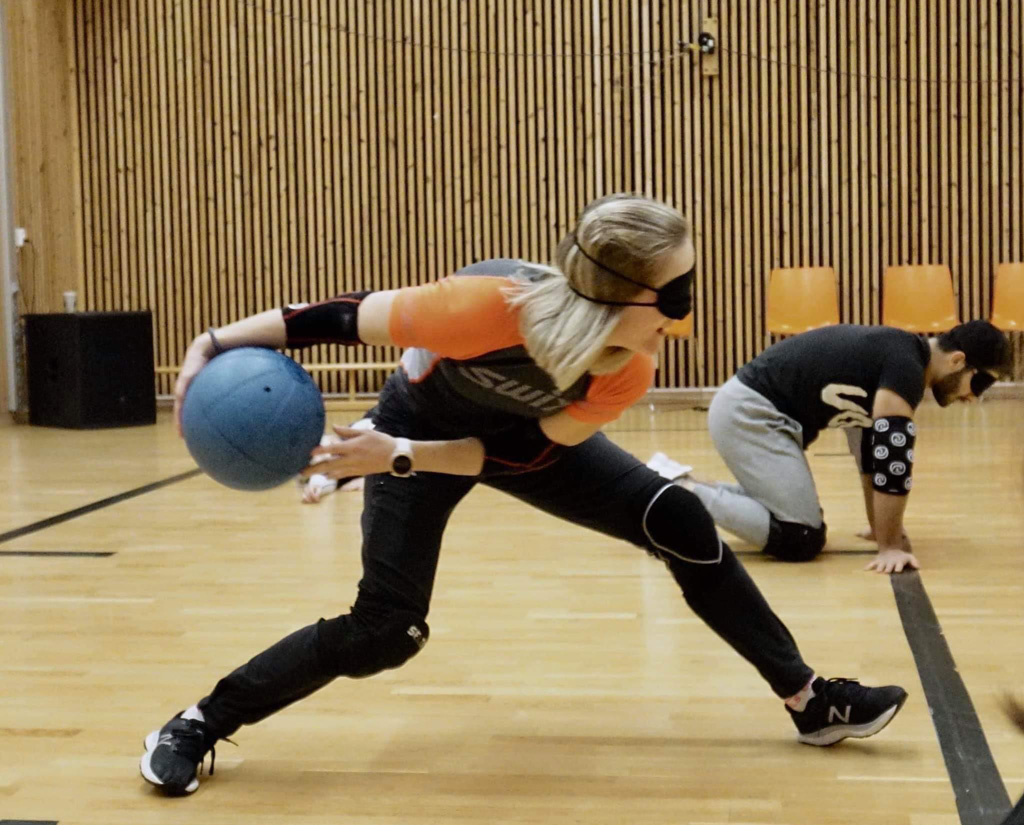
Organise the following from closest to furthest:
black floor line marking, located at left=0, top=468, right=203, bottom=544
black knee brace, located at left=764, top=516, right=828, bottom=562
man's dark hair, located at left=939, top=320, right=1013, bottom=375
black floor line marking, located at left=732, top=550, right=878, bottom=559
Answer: man's dark hair, located at left=939, top=320, right=1013, bottom=375 → black knee brace, located at left=764, top=516, right=828, bottom=562 → black floor line marking, located at left=732, top=550, right=878, bottom=559 → black floor line marking, located at left=0, top=468, right=203, bottom=544

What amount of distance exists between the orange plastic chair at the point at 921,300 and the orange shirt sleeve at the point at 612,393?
8.35 m

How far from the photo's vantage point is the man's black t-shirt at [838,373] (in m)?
4.73

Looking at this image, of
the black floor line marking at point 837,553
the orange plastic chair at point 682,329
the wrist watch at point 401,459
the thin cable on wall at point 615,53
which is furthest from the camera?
the thin cable on wall at point 615,53

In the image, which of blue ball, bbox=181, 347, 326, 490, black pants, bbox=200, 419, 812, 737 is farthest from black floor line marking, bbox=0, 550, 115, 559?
blue ball, bbox=181, 347, 326, 490

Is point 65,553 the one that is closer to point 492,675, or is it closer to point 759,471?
point 492,675

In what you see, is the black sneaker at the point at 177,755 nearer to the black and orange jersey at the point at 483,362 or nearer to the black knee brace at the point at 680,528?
the black and orange jersey at the point at 483,362

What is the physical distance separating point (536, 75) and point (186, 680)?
8.84 meters

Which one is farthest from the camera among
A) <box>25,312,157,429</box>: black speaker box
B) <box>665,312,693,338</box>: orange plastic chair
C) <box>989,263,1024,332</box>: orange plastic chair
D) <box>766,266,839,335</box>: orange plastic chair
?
<box>766,266,839,335</box>: orange plastic chair

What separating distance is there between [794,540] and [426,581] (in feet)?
8.40

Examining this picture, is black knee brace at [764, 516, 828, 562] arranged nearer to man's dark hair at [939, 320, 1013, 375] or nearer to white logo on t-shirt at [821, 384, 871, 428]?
white logo on t-shirt at [821, 384, 871, 428]

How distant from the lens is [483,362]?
103 inches

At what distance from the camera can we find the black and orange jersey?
2.51 metres

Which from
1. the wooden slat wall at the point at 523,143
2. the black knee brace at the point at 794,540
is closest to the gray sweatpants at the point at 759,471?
the black knee brace at the point at 794,540

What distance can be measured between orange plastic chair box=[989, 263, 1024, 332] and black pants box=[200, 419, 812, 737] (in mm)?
8364
